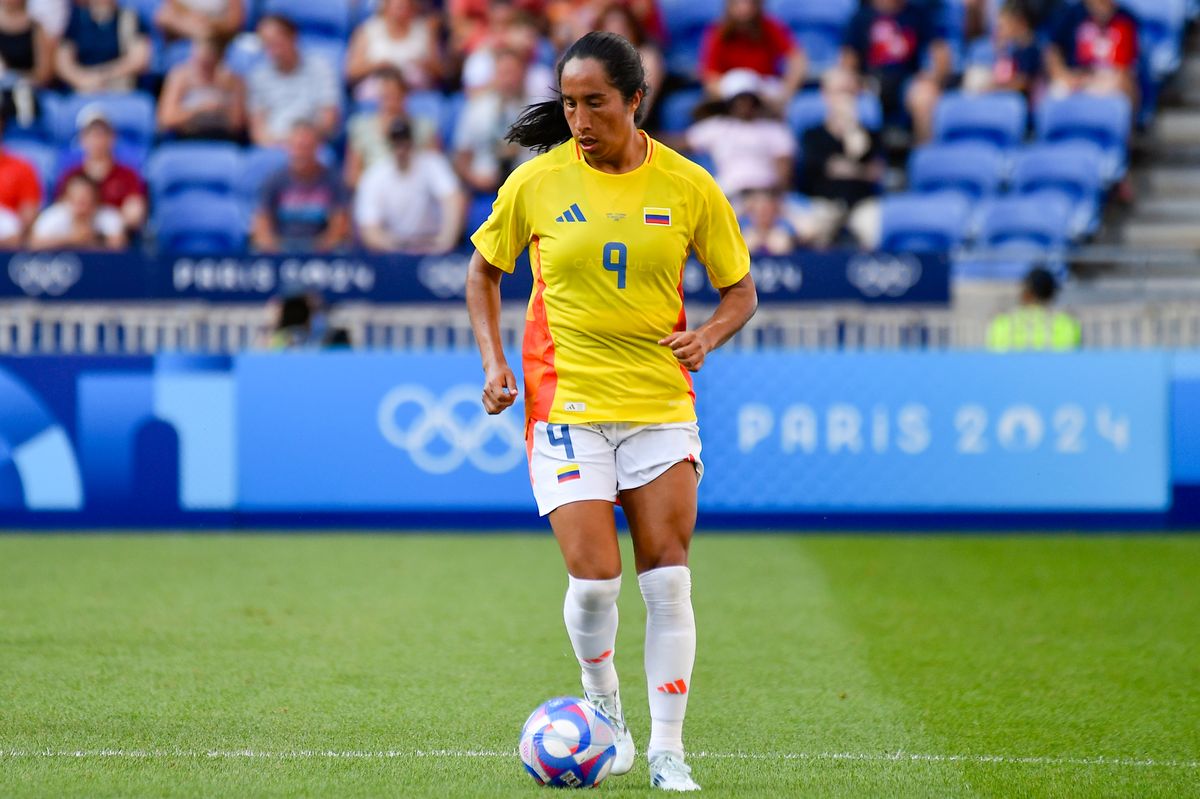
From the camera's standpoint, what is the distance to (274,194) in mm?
14570

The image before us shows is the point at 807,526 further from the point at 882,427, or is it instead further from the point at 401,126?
the point at 401,126

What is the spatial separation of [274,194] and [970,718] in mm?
9678

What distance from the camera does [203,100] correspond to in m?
15.9

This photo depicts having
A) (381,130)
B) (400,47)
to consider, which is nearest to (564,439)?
(381,130)

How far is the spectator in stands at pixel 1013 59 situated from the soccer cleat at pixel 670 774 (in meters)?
12.2

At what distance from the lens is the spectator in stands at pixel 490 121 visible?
15.1 m

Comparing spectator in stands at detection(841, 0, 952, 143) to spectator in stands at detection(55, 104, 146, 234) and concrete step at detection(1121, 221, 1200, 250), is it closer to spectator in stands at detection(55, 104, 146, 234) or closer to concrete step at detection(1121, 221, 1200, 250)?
concrete step at detection(1121, 221, 1200, 250)

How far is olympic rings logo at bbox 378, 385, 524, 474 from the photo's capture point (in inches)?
460

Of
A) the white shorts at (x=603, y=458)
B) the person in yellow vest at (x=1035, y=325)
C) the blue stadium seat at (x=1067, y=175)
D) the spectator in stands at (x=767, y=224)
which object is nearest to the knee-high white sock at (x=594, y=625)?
the white shorts at (x=603, y=458)

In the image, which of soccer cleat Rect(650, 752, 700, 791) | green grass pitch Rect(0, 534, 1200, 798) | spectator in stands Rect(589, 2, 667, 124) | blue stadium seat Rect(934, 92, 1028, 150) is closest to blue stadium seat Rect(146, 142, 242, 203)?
spectator in stands Rect(589, 2, 667, 124)

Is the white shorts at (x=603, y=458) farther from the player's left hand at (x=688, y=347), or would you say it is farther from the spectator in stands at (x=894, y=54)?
the spectator in stands at (x=894, y=54)

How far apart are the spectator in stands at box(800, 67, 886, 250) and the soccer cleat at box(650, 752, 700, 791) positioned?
9862 millimetres

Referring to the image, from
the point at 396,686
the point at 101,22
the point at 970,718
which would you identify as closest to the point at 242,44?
the point at 101,22

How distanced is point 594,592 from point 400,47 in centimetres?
1211
